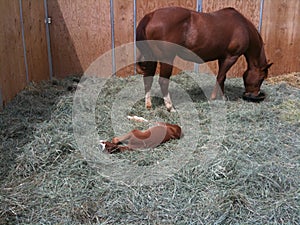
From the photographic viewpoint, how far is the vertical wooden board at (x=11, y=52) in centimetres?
400

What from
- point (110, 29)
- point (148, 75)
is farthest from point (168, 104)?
point (110, 29)

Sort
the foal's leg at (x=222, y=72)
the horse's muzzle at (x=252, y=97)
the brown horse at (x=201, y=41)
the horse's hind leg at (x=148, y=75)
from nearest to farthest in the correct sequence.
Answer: the brown horse at (x=201, y=41) < the horse's hind leg at (x=148, y=75) < the foal's leg at (x=222, y=72) < the horse's muzzle at (x=252, y=97)

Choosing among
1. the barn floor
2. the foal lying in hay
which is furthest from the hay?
the foal lying in hay

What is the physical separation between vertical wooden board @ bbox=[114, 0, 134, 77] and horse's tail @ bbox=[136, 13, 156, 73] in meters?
1.55

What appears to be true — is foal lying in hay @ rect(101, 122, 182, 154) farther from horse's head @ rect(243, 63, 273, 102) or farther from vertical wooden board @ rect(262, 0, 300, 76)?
vertical wooden board @ rect(262, 0, 300, 76)

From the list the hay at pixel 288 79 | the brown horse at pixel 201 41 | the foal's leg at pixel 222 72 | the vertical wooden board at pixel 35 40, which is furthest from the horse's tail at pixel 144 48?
the hay at pixel 288 79

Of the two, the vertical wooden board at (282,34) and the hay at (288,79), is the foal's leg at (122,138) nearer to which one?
the hay at (288,79)

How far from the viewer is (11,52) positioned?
4.22 meters

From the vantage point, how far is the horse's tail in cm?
400

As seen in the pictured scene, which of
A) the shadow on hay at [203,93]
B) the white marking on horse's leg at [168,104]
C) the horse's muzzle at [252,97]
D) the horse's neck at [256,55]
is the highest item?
the horse's neck at [256,55]

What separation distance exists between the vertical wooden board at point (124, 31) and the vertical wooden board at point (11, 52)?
1.57 m

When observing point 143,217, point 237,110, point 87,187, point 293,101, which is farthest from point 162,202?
point 293,101

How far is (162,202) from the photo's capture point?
7.72 ft

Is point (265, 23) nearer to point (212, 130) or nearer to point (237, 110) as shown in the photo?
point (237, 110)
